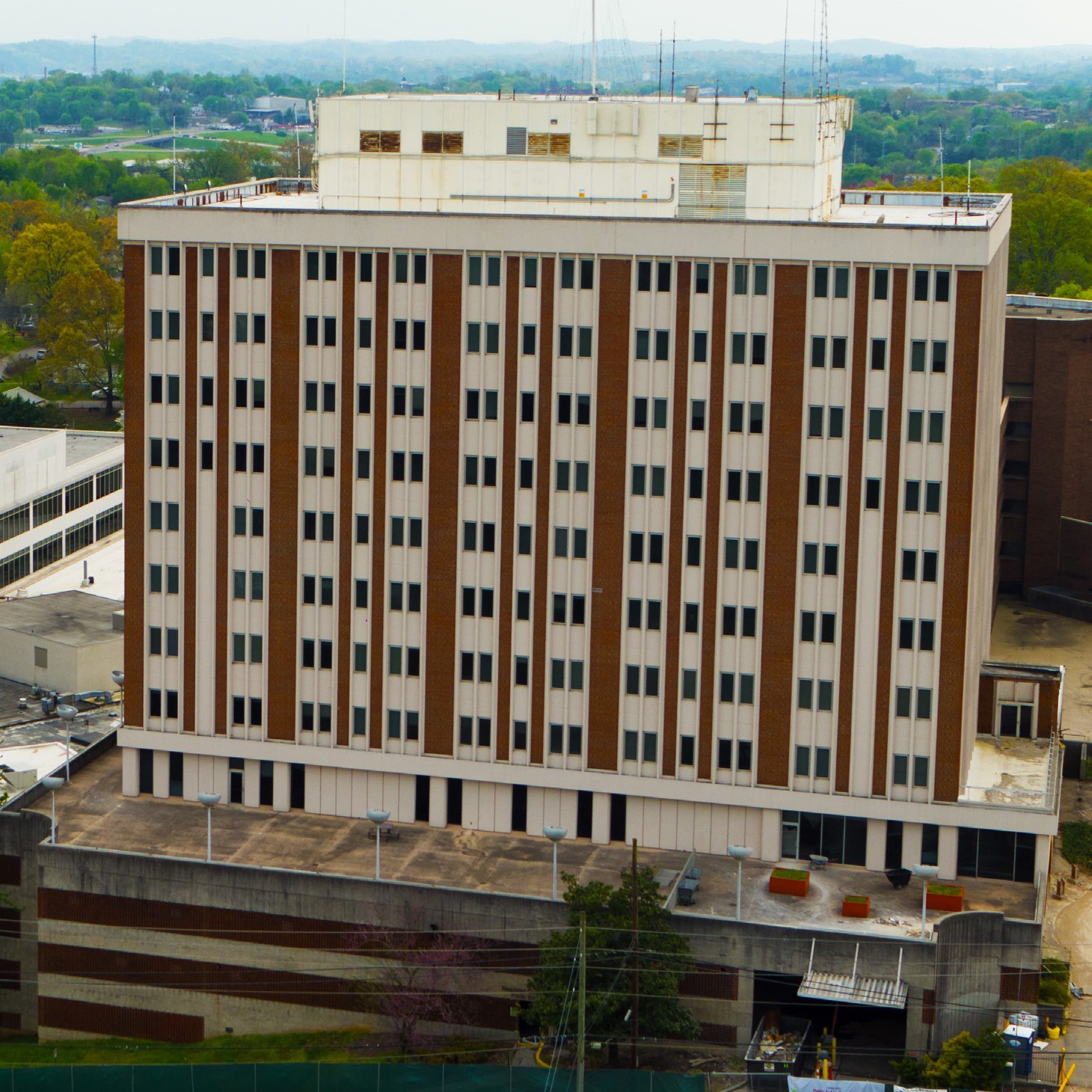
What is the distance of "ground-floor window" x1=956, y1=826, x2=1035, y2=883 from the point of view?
85.4 metres

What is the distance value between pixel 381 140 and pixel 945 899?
135 ft

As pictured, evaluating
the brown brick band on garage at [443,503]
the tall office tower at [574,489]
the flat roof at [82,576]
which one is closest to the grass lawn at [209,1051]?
the tall office tower at [574,489]

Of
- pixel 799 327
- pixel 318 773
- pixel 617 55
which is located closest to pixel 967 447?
pixel 799 327

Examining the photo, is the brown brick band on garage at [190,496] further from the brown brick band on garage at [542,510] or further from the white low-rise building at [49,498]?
the white low-rise building at [49,498]

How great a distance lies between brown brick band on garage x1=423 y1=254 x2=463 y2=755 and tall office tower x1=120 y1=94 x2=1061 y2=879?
0.44ft

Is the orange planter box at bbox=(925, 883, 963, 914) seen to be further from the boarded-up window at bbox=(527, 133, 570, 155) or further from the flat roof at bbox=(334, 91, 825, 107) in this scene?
the boarded-up window at bbox=(527, 133, 570, 155)

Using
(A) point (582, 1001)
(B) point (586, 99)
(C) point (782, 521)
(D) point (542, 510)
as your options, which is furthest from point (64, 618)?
(A) point (582, 1001)

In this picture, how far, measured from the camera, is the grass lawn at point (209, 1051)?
8312 centimetres

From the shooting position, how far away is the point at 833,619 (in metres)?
84.8

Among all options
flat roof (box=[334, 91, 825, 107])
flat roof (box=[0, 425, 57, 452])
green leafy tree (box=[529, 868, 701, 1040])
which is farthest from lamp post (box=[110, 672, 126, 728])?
flat roof (box=[0, 425, 57, 452])

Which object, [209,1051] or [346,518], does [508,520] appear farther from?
[209,1051]

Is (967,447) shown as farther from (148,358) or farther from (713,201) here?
(148,358)

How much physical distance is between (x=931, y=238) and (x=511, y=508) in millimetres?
20624

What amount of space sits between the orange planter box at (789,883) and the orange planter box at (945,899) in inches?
197
